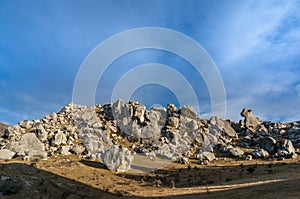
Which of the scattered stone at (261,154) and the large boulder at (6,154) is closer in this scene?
the large boulder at (6,154)

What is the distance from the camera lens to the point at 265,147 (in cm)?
5288

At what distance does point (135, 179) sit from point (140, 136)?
89.6ft

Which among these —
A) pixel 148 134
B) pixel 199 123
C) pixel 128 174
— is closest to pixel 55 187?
pixel 128 174

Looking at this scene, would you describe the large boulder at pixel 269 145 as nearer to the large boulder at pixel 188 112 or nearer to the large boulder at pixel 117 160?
the large boulder at pixel 188 112

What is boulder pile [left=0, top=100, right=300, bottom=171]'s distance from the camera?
49125mm

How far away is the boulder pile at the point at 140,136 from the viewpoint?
49.1 metres

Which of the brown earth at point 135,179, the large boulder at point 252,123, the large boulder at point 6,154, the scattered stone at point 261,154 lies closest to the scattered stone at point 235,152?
the scattered stone at point 261,154

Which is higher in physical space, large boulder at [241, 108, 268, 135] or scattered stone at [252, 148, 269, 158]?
large boulder at [241, 108, 268, 135]

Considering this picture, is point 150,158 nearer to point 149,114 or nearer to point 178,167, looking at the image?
point 178,167

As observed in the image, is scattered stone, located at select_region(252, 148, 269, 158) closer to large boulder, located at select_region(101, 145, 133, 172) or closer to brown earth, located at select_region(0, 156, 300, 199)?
brown earth, located at select_region(0, 156, 300, 199)

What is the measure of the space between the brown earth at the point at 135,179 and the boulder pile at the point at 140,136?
4.04 m

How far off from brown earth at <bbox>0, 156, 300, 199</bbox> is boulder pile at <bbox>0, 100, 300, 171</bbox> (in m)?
4.04

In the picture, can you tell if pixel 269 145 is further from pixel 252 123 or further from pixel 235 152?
pixel 252 123

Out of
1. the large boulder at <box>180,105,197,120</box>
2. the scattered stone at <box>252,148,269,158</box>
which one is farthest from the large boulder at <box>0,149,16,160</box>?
the large boulder at <box>180,105,197,120</box>
